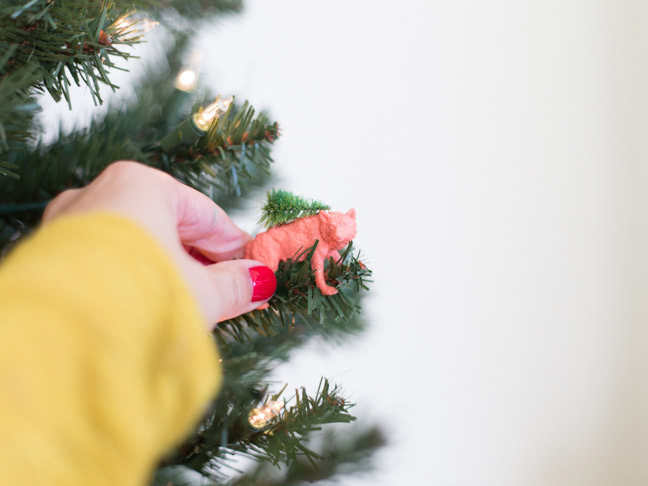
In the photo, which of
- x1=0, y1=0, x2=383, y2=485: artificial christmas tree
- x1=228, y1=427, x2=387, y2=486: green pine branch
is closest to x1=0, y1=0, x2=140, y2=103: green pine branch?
x1=0, y1=0, x2=383, y2=485: artificial christmas tree

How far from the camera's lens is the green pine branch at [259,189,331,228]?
34 centimetres

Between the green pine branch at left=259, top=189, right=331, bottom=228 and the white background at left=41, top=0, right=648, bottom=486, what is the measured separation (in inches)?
21.9

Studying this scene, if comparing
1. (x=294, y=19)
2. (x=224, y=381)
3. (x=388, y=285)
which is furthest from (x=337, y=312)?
(x=294, y=19)

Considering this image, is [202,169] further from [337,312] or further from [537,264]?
[537,264]

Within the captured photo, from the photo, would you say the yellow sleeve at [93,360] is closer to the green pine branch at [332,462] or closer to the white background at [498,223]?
the green pine branch at [332,462]

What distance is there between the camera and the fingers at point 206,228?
294 mm

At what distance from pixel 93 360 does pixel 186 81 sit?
308 mm

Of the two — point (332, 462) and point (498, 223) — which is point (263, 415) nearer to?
point (332, 462)

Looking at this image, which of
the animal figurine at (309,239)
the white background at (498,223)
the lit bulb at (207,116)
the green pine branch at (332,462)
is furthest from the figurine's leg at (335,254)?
the white background at (498,223)

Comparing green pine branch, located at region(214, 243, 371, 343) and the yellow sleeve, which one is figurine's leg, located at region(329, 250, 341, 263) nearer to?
green pine branch, located at region(214, 243, 371, 343)

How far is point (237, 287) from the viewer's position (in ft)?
0.97

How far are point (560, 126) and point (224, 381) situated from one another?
870 mm

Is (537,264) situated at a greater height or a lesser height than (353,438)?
greater

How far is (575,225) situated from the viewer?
38.8 inches
